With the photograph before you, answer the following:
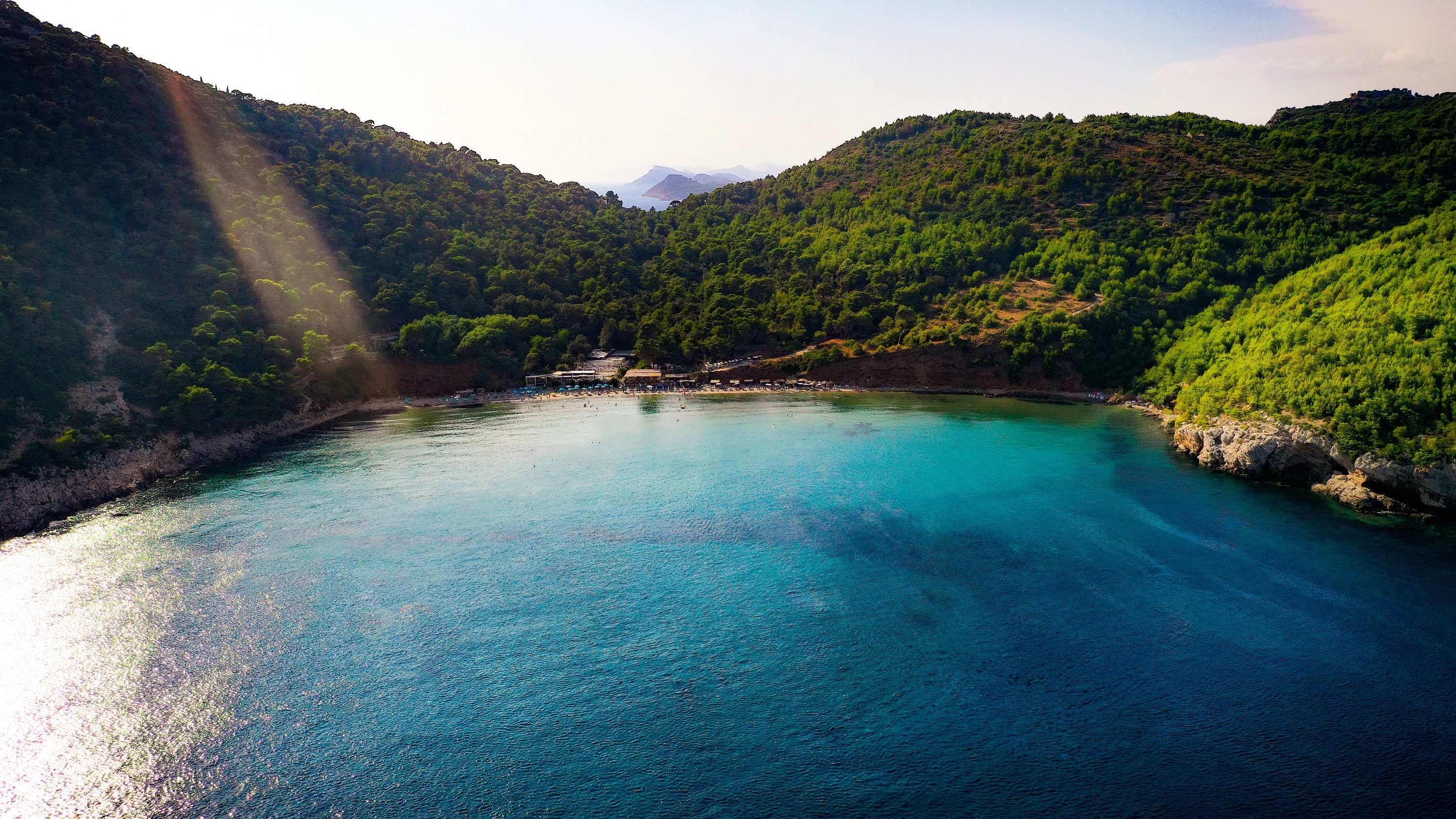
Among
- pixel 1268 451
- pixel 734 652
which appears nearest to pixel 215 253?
pixel 734 652

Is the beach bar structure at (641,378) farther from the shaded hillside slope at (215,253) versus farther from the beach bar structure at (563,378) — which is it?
the shaded hillside slope at (215,253)

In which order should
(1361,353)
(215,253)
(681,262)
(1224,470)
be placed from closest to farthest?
(1361,353), (1224,470), (215,253), (681,262)

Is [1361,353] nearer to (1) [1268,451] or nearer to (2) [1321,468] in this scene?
(2) [1321,468]

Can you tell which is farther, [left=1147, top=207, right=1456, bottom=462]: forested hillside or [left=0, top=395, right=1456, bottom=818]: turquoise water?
[left=1147, top=207, right=1456, bottom=462]: forested hillside

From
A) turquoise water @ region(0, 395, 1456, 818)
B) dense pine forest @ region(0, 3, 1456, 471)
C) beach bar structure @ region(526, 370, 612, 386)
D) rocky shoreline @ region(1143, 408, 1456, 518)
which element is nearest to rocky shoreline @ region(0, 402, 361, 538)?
dense pine forest @ region(0, 3, 1456, 471)

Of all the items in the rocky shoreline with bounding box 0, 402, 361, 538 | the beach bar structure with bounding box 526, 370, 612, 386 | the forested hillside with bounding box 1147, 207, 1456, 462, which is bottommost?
the rocky shoreline with bounding box 0, 402, 361, 538

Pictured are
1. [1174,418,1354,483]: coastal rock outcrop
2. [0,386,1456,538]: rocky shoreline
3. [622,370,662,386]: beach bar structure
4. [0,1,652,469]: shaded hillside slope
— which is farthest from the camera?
[622,370,662,386]: beach bar structure

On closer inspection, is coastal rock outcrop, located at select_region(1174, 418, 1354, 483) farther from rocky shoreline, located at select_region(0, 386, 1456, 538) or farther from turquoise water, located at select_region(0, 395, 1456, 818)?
turquoise water, located at select_region(0, 395, 1456, 818)
